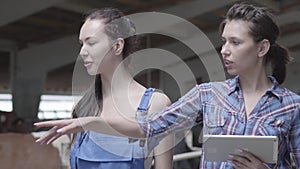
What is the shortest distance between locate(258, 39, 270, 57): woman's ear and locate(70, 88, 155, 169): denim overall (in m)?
0.25

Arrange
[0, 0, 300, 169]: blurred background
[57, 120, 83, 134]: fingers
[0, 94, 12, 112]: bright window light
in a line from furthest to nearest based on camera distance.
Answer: [0, 94, 12, 112]: bright window light, [0, 0, 300, 169]: blurred background, [57, 120, 83, 134]: fingers

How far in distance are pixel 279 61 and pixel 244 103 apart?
0.12 m

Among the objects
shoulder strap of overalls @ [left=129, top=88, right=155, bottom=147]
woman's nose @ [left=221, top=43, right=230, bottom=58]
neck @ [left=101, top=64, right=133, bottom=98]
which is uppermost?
woman's nose @ [left=221, top=43, right=230, bottom=58]

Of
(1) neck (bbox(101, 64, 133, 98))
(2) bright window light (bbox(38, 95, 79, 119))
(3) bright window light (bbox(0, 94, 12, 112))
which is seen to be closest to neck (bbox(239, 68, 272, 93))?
(1) neck (bbox(101, 64, 133, 98))

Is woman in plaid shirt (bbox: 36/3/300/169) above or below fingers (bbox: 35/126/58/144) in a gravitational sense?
above

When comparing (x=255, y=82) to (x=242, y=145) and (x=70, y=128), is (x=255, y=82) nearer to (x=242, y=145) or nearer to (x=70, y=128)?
(x=242, y=145)

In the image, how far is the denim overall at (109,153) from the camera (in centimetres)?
92

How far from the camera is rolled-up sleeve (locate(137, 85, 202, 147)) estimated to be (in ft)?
3.00

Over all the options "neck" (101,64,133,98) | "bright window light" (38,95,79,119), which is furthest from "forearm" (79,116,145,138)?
"bright window light" (38,95,79,119)

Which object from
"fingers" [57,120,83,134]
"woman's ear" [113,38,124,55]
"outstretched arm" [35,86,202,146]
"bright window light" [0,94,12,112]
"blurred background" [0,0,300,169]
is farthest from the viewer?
"bright window light" [0,94,12,112]

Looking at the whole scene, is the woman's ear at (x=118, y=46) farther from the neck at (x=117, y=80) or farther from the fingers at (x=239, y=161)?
the fingers at (x=239, y=161)

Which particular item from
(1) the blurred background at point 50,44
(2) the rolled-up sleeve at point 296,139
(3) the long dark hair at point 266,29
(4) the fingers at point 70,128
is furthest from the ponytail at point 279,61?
(1) the blurred background at point 50,44

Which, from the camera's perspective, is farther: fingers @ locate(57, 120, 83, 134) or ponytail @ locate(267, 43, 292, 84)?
A: ponytail @ locate(267, 43, 292, 84)

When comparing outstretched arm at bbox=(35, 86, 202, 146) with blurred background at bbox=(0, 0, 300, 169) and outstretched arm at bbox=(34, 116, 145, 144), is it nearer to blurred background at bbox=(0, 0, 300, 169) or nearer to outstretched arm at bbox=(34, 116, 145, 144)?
outstretched arm at bbox=(34, 116, 145, 144)
